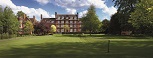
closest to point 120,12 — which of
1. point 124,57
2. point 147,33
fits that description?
point 147,33

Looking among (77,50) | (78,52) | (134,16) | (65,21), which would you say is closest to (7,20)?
(134,16)

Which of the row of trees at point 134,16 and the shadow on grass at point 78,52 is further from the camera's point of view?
the row of trees at point 134,16

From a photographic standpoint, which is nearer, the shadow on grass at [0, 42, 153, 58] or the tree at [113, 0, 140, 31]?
the shadow on grass at [0, 42, 153, 58]

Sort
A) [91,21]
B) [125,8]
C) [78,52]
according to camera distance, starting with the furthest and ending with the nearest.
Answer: [91,21], [125,8], [78,52]

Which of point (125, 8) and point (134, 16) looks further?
point (125, 8)

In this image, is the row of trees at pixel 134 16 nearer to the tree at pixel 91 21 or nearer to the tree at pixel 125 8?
the tree at pixel 125 8

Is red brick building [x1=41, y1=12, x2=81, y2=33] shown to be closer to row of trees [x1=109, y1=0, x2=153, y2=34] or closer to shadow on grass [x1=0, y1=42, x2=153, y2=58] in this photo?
row of trees [x1=109, y1=0, x2=153, y2=34]

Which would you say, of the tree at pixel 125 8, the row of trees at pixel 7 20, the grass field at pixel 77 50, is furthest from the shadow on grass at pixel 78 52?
the row of trees at pixel 7 20

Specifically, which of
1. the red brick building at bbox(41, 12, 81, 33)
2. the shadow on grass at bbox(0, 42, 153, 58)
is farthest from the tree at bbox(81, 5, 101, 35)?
the red brick building at bbox(41, 12, 81, 33)

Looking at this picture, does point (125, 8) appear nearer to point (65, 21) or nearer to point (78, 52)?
point (78, 52)

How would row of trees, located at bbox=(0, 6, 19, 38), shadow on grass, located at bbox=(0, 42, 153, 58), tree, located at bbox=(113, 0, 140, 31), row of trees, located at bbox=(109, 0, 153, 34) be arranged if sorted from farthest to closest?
row of trees, located at bbox=(0, 6, 19, 38), tree, located at bbox=(113, 0, 140, 31), row of trees, located at bbox=(109, 0, 153, 34), shadow on grass, located at bbox=(0, 42, 153, 58)

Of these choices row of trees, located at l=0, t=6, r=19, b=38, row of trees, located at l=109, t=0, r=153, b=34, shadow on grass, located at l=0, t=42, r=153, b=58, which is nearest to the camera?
shadow on grass, located at l=0, t=42, r=153, b=58

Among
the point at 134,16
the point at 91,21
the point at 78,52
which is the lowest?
the point at 78,52

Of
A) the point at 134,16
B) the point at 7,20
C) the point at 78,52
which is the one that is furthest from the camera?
the point at 7,20
